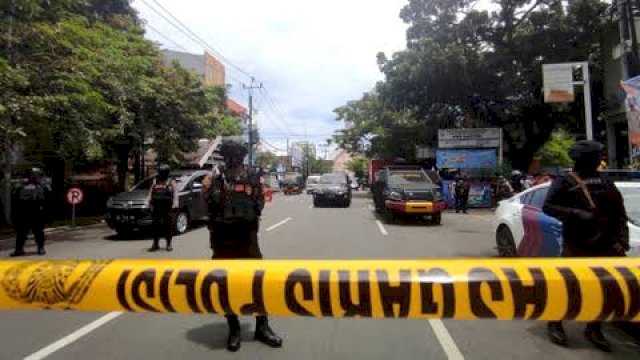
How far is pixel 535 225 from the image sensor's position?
738cm

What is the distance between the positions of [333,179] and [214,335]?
24.2 metres

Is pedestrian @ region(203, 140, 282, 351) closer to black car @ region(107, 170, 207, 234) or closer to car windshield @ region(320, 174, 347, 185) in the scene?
black car @ region(107, 170, 207, 234)

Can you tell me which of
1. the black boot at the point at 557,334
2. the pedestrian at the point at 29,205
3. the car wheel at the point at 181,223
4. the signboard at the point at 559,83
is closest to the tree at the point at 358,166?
the signboard at the point at 559,83

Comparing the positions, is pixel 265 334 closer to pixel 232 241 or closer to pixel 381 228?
pixel 232 241

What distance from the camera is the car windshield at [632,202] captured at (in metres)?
6.20

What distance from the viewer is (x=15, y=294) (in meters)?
3.52

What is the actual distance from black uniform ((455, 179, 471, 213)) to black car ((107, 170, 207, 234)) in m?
12.0

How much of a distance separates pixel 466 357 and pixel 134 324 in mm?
3290

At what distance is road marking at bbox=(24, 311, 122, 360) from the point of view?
16.5ft

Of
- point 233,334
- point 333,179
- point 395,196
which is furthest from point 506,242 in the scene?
point 333,179

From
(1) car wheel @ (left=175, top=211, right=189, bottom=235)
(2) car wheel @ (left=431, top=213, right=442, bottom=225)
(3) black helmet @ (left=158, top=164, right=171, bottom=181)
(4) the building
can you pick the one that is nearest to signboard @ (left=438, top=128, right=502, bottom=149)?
(2) car wheel @ (left=431, top=213, right=442, bottom=225)

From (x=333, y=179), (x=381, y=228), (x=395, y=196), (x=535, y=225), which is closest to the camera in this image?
(x=535, y=225)

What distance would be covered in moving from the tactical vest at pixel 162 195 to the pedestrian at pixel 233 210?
7.07m

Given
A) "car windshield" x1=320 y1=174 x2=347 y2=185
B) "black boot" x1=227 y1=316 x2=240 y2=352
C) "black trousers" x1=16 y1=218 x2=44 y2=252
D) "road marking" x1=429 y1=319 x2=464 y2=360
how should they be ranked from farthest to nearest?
"car windshield" x1=320 y1=174 x2=347 y2=185, "black trousers" x1=16 y1=218 x2=44 y2=252, "black boot" x1=227 y1=316 x2=240 y2=352, "road marking" x1=429 y1=319 x2=464 y2=360
